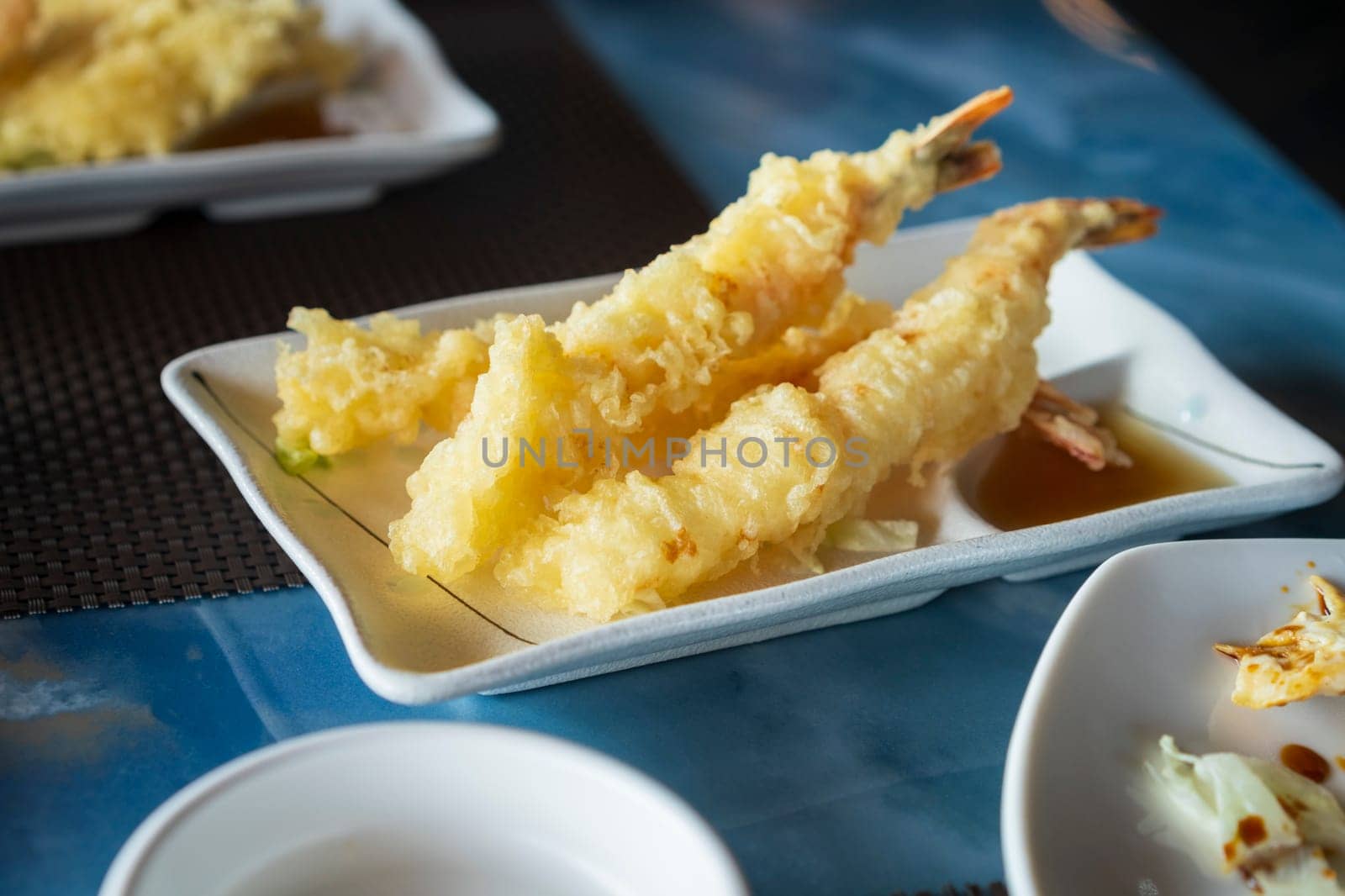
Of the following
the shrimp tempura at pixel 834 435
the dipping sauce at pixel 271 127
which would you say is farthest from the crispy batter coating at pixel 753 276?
the dipping sauce at pixel 271 127

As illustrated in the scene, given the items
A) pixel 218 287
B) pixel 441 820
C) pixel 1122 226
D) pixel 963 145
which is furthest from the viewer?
pixel 218 287

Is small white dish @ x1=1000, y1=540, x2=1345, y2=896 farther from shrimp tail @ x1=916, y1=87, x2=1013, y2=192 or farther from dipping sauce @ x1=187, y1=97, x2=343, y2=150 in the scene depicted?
dipping sauce @ x1=187, y1=97, x2=343, y2=150

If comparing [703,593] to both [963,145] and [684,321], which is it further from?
[963,145]

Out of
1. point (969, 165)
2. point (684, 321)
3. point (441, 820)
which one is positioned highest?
point (969, 165)

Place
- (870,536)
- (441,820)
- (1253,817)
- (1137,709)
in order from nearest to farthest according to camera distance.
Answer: (441,820)
(1253,817)
(1137,709)
(870,536)

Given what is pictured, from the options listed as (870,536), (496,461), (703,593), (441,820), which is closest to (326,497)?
(496,461)

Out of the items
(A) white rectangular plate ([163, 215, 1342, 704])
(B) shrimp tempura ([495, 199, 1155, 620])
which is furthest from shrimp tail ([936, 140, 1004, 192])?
(A) white rectangular plate ([163, 215, 1342, 704])

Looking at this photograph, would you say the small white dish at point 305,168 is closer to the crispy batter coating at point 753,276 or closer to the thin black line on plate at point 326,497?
the thin black line on plate at point 326,497
